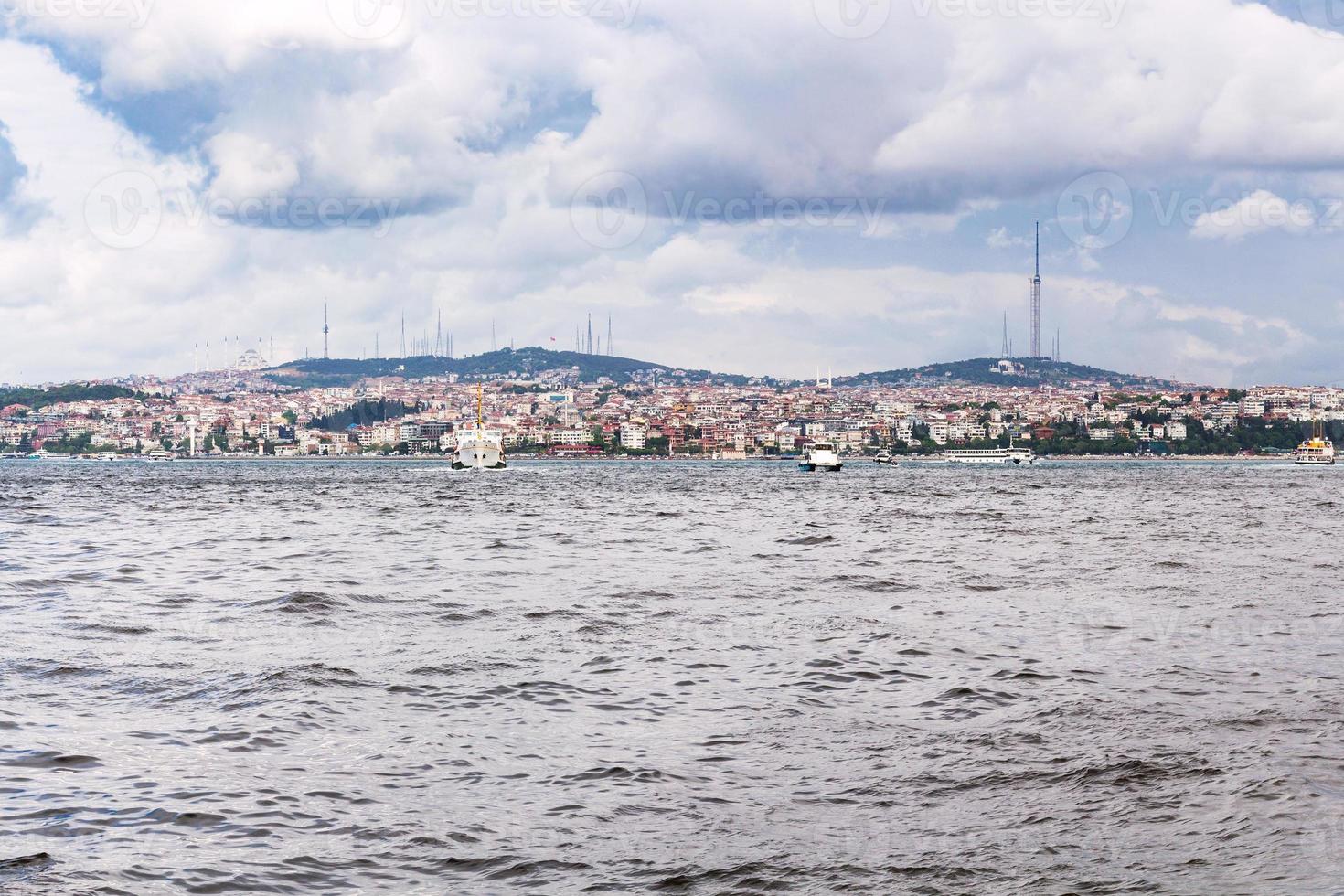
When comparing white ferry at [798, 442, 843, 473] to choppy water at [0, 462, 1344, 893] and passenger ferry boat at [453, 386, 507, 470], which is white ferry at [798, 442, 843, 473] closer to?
passenger ferry boat at [453, 386, 507, 470]

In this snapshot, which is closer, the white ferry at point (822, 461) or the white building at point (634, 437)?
the white ferry at point (822, 461)

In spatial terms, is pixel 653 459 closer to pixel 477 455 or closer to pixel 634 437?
pixel 634 437

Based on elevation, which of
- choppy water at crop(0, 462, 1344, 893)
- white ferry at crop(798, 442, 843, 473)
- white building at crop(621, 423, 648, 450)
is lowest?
choppy water at crop(0, 462, 1344, 893)

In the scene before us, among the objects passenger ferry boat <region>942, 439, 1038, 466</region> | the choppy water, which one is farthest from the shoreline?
the choppy water

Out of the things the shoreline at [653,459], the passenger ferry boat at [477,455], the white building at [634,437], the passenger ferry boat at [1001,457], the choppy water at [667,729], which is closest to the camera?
the choppy water at [667,729]

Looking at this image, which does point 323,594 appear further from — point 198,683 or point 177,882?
point 177,882

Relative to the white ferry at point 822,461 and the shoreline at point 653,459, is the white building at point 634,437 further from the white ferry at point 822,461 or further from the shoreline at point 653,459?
the white ferry at point 822,461

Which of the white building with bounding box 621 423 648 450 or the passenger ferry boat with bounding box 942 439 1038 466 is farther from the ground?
the white building with bounding box 621 423 648 450

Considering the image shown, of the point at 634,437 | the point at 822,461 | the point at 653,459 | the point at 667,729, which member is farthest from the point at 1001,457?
the point at 667,729

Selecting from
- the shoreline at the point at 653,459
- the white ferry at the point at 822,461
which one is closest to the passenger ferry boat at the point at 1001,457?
the shoreline at the point at 653,459

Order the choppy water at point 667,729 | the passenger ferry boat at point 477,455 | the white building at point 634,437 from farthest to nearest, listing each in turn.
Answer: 1. the white building at point 634,437
2. the passenger ferry boat at point 477,455
3. the choppy water at point 667,729
